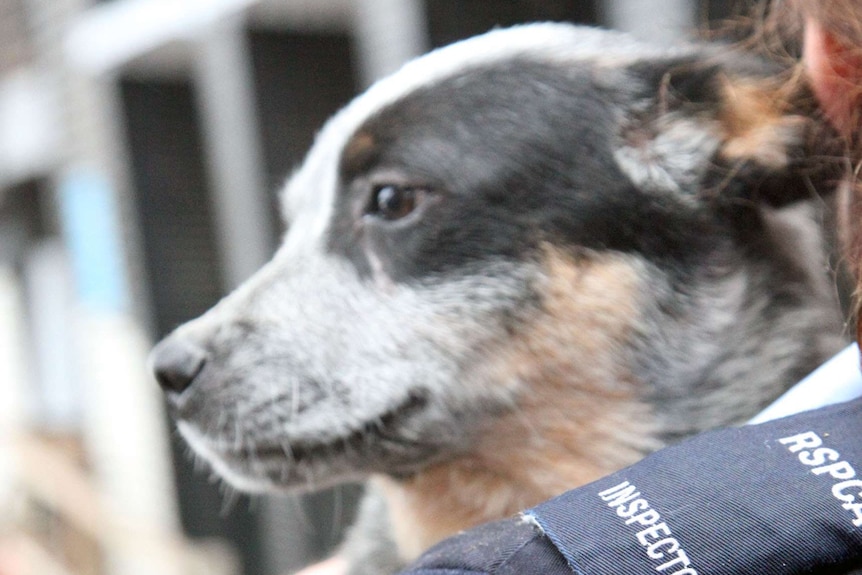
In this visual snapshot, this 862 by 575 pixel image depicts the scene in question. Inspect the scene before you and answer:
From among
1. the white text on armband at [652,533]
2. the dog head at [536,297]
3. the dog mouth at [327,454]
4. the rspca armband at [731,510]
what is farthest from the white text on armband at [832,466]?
the dog mouth at [327,454]

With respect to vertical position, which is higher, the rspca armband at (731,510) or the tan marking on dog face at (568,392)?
the rspca armband at (731,510)

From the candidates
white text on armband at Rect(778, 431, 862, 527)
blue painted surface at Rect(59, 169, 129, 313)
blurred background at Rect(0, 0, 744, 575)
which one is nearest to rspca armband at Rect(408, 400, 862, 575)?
white text on armband at Rect(778, 431, 862, 527)

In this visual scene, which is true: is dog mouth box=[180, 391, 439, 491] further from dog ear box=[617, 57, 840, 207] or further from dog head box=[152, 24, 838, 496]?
dog ear box=[617, 57, 840, 207]

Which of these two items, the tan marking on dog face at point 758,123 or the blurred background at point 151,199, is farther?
the blurred background at point 151,199

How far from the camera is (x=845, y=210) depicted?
1.16 m

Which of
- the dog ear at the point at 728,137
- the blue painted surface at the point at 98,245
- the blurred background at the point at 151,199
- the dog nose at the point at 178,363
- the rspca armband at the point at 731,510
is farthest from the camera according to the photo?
the blue painted surface at the point at 98,245

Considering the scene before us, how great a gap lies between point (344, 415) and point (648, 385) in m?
0.45

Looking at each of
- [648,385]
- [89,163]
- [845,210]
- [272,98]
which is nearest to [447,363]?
[648,385]

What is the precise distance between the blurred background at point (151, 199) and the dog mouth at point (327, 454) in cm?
174

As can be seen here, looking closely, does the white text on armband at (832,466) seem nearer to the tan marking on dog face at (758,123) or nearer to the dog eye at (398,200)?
the tan marking on dog face at (758,123)

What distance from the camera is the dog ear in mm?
1477

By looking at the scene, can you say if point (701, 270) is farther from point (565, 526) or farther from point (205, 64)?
point (205, 64)

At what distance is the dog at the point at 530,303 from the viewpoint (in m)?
1.54

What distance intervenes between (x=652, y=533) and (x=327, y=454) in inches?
33.8
